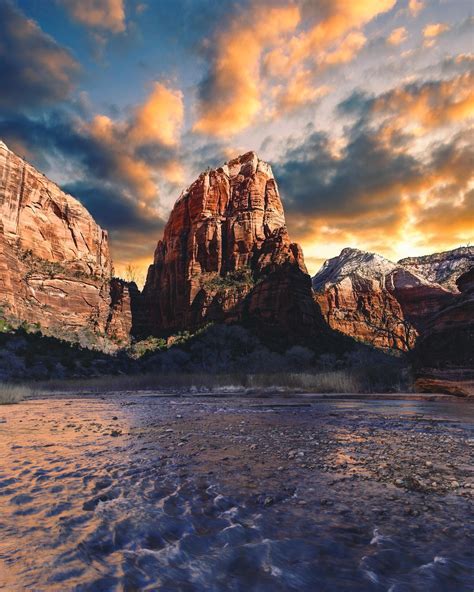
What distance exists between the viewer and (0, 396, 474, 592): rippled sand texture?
2.67 meters

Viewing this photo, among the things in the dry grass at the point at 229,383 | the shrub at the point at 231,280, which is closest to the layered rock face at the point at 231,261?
the shrub at the point at 231,280

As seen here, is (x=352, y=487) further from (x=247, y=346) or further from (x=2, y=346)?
(x=247, y=346)

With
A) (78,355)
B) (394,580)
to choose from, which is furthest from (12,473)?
(78,355)

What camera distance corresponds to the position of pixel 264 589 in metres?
2.50

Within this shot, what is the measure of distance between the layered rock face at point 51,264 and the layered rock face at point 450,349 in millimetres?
83164

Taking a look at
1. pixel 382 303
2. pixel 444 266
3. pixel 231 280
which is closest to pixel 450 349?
pixel 231 280

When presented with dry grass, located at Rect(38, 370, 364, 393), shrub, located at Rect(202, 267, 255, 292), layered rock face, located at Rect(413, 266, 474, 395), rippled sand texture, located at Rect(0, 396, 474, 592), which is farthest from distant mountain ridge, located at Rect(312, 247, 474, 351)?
rippled sand texture, located at Rect(0, 396, 474, 592)

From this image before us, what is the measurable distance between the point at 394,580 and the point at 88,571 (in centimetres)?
219

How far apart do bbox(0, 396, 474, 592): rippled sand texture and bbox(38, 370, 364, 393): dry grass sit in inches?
1217

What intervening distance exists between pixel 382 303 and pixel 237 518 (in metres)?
170

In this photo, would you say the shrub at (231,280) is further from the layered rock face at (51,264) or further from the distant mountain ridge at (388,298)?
the distant mountain ridge at (388,298)

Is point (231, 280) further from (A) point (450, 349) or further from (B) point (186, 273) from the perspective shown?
(A) point (450, 349)

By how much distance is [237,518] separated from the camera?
3.90 metres

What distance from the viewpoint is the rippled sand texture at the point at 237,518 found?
8.77 ft
